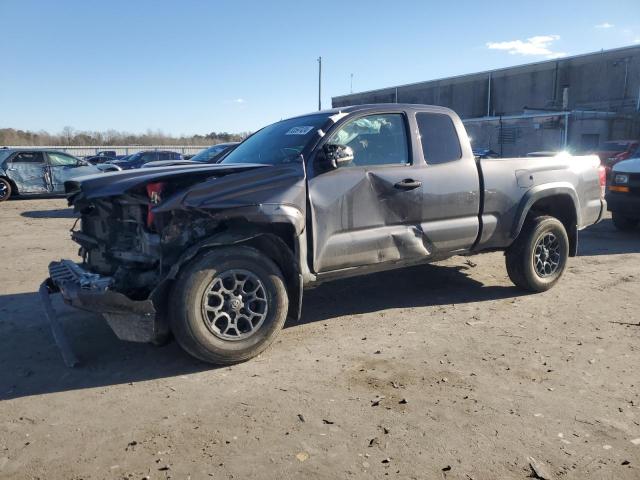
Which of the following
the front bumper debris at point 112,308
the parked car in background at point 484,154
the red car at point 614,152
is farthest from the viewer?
the red car at point 614,152

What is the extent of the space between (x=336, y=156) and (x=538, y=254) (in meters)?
2.85

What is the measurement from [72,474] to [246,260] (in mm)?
1778

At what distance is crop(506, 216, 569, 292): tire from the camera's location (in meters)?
5.58

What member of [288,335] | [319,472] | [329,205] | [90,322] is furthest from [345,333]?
[90,322]

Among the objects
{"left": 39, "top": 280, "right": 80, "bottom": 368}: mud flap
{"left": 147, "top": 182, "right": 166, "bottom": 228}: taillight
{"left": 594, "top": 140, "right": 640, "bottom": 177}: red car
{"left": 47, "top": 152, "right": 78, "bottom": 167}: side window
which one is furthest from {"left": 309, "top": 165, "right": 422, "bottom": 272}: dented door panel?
{"left": 47, "top": 152, "right": 78, "bottom": 167}: side window

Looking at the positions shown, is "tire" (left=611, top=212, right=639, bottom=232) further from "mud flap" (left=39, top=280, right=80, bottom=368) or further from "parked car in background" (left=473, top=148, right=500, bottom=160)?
"mud flap" (left=39, top=280, right=80, bottom=368)

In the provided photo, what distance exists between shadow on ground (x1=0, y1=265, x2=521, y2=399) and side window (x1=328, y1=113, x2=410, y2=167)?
5.04ft

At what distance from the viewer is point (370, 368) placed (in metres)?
3.86

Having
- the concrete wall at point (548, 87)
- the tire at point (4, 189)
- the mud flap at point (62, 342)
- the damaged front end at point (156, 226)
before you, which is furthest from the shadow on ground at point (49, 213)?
the concrete wall at point (548, 87)

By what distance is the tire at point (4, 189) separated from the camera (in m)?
15.5

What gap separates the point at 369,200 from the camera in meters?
4.47

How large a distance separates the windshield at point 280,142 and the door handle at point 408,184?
2.82 feet

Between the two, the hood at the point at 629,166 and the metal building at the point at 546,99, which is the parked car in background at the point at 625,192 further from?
the metal building at the point at 546,99

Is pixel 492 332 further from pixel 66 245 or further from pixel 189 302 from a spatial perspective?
pixel 66 245
